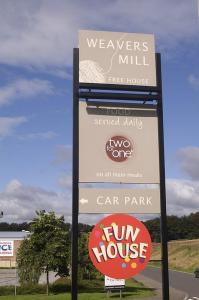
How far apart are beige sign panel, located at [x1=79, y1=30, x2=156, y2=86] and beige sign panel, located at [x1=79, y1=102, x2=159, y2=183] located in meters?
0.75

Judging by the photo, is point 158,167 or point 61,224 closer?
point 158,167

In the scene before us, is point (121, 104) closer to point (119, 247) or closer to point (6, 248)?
point (119, 247)

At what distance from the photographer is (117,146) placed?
33.8 ft

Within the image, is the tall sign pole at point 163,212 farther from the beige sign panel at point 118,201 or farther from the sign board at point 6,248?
the sign board at point 6,248

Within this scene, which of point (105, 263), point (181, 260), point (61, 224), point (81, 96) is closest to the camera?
point (105, 263)

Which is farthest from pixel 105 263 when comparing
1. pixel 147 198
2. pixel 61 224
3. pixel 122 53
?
pixel 61 224

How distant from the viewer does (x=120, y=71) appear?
35.1ft

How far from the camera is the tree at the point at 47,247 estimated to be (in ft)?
96.5

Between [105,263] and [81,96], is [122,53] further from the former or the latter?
[105,263]

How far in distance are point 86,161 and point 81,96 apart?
148cm

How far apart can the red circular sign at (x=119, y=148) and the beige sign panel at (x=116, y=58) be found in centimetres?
135

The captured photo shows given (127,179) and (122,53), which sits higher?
(122,53)

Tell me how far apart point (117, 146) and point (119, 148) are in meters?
0.06

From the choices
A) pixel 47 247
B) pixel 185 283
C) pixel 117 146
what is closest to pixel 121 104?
pixel 117 146
